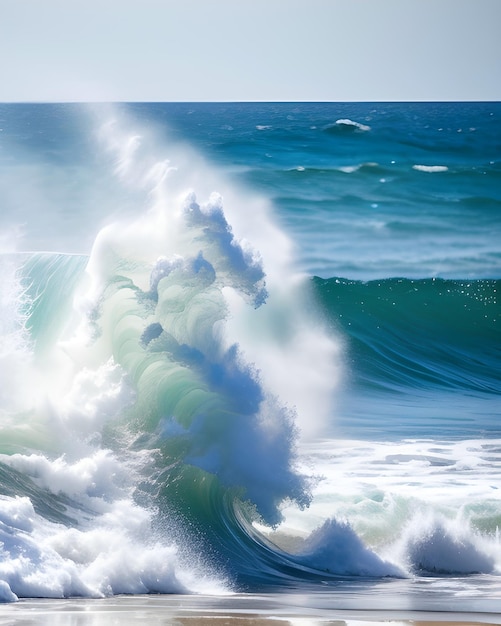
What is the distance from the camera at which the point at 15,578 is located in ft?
13.0

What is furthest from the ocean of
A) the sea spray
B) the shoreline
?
the shoreline

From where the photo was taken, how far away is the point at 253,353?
7086 mm

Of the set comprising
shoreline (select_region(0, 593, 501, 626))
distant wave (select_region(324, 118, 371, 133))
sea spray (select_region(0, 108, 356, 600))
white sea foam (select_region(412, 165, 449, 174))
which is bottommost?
shoreline (select_region(0, 593, 501, 626))

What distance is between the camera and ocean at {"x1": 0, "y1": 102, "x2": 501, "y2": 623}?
4.88m

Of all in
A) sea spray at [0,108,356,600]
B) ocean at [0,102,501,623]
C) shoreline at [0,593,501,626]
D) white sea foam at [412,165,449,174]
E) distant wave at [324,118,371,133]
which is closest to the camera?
shoreline at [0,593,501,626]

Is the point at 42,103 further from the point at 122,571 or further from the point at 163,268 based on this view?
the point at 122,571

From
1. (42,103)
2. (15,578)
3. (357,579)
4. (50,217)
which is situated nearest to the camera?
(15,578)

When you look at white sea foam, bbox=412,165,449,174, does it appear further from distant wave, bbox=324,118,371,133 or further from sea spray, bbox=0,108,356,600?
sea spray, bbox=0,108,356,600

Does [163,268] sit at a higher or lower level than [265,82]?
lower

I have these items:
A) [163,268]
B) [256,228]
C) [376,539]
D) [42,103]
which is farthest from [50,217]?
[376,539]

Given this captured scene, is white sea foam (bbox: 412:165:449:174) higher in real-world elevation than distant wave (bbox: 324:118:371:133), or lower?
lower

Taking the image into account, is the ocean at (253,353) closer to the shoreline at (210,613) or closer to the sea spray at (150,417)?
the sea spray at (150,417)

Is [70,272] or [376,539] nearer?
[376,539]

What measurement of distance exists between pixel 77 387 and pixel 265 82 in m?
2.66
